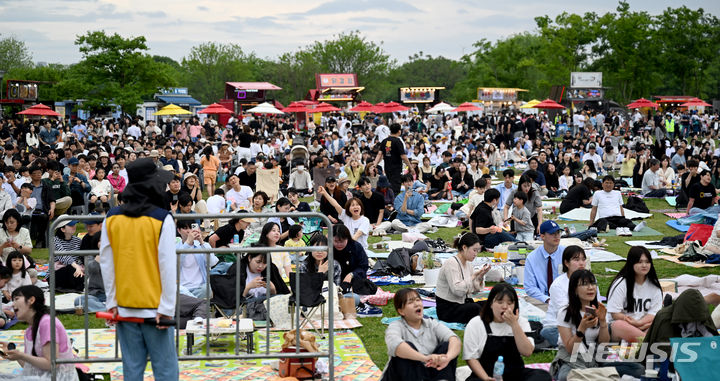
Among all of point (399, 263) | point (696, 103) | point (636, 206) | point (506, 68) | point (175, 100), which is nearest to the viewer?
point (399, 263)

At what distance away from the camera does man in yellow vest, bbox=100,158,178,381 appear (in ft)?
16.3

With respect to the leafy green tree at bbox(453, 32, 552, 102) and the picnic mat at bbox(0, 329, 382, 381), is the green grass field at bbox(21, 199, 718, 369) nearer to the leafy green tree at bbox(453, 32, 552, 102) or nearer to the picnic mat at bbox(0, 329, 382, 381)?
the picnic mat at bbox(0, 329, 382, 381)

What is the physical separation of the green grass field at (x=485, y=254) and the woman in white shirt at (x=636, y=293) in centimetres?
76

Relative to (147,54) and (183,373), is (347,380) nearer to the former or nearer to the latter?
(183,373)

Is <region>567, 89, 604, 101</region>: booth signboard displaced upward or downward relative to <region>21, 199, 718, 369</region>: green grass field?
upward

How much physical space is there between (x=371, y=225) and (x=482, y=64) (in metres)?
74.6

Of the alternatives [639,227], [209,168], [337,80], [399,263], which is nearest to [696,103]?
[337,80]

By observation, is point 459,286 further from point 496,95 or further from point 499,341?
point 496,95

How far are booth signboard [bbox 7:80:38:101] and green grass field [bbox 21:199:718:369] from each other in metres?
40.2

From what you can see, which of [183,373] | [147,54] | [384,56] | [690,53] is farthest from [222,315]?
[384,56]

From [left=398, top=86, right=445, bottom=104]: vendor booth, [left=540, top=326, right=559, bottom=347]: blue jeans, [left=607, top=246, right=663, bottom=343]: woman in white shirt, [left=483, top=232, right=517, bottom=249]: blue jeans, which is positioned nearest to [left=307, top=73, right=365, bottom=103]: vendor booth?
[left=398, top=86, right=445, bottom=104]: vendor booth

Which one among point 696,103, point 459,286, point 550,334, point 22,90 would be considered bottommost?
point 550,334

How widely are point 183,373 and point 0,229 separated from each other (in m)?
5.33

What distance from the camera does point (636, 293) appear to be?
722cm
